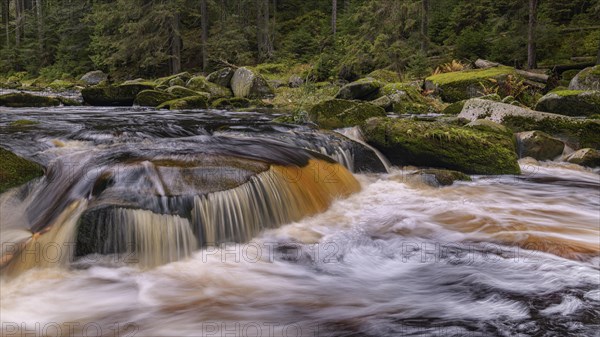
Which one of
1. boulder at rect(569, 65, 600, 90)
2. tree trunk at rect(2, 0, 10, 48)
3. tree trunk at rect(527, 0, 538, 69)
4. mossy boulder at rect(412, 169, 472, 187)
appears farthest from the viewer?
tree trunk at rect(2, 0, 10, 48)

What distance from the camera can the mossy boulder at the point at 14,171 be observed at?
4629 millimetres

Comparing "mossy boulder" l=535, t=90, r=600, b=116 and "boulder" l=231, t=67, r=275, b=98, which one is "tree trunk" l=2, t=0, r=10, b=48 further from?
"mossy boulder" l=535, t=90, r=600, b=116

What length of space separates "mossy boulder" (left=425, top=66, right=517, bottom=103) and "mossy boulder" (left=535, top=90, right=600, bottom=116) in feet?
12.2

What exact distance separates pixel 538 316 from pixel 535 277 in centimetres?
75

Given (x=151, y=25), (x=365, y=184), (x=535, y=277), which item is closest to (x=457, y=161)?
(x=365, y=184)

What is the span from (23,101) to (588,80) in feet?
56.4

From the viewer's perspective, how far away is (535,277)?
378 cm

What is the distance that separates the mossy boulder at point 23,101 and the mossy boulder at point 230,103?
5.23 meters

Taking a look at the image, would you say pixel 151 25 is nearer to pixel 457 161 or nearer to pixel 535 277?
pixel 457 161

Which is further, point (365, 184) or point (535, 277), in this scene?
point (365, 184)

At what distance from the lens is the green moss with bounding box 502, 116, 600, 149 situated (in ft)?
28.7

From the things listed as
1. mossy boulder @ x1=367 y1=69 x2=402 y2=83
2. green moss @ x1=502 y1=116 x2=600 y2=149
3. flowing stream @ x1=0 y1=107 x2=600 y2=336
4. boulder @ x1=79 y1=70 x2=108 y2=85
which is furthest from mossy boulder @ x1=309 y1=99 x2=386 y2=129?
boulder @ x1=79 y1=70 x2=108 y2=85

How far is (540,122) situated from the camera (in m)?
9.40

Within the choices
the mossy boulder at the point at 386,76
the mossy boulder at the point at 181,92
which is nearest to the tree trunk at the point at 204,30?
the mossy boulder at the point at 181,92
